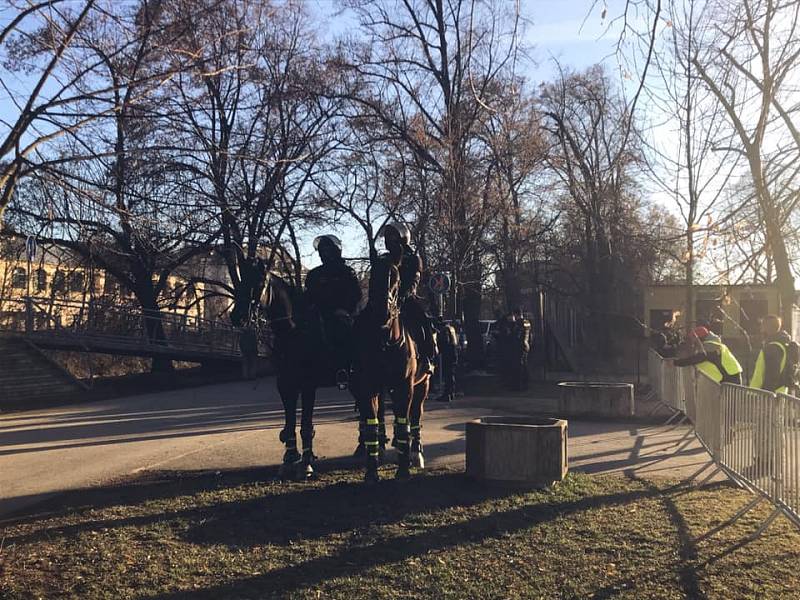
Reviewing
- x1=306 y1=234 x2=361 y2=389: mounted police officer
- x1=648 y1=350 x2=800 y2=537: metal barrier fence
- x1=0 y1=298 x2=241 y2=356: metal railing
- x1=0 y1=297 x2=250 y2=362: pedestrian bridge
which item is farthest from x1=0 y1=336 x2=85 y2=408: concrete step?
x1=648 y1=350 x2=800 y2=537: metal barrier fence

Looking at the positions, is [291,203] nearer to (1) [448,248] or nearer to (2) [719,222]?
(1) [448,248]

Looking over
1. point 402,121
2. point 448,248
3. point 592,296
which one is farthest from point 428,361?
point 592,296

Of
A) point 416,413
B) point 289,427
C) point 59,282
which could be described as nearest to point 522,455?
point 416,413

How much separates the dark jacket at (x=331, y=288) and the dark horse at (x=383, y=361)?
62 cm

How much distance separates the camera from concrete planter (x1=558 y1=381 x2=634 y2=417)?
14148 mm

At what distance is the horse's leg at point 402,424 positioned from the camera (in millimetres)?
8211

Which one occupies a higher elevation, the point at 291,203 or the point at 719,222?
the point at 291,203

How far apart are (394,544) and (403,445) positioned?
2.32 meters

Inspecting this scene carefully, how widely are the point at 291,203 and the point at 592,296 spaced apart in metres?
18.1

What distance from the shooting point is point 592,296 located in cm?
3691

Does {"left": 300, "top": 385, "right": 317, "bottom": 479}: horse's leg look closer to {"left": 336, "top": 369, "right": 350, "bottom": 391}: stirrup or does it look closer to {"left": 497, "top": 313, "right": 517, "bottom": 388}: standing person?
{"left": 336, "top": 369, "right": 350, "bottom": 391}: stirrup

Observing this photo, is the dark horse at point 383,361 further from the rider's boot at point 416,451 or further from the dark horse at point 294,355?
the rider's boot at point 416,451

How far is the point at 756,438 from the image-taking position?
6.58 m

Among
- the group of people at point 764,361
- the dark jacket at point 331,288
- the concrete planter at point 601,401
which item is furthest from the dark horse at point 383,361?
the concrete planter at point 601,401
